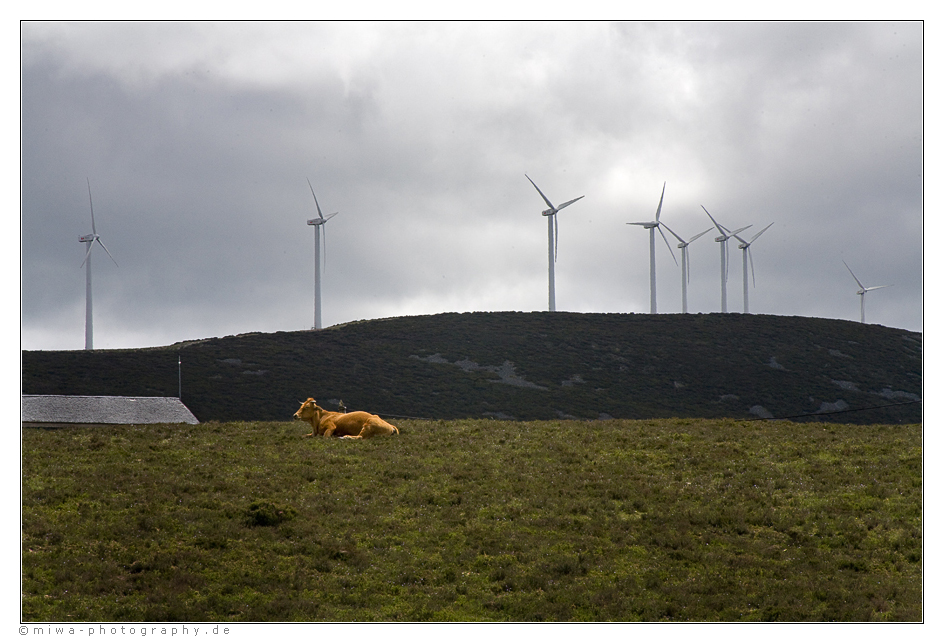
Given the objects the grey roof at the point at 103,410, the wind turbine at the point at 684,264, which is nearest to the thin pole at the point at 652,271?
the wind turbine at the point at 684,264

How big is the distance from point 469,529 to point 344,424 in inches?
399

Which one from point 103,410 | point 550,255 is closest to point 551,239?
point 550,255

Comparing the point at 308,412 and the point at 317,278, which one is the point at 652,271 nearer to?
the point at 317,278

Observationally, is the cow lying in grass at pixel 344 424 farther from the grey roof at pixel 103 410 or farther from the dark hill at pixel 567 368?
the dark hill at pixel 567 368

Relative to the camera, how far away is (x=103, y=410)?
1234 inches

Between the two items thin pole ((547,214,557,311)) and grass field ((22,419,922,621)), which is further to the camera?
thin pole ((547,214,557,311))

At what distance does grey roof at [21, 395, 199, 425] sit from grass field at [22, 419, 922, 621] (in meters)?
4.37

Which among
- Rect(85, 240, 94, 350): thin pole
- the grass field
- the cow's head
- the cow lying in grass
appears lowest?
the grass field

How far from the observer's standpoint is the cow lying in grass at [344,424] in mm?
26672

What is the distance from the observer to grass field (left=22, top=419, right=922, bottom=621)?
14125 millimetres

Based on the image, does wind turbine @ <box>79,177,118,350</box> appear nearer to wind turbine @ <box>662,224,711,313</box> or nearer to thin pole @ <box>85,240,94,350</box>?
thin pole @ <box>85,240,94,350</box>

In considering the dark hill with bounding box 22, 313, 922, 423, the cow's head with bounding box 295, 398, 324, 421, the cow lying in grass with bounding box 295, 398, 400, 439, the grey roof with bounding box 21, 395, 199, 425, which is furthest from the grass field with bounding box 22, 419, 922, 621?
the dark hill with bounding box 22, 313, 922, 423

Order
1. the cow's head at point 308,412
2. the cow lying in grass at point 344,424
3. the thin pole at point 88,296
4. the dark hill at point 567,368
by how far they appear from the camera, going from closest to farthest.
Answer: the cow lying in grass at point 344,424 → the cow's head at point 308,412 → the dark hill at point 567,368 → the thin pole at point 88,296

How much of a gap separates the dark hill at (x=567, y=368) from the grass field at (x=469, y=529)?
31423 millimetres
